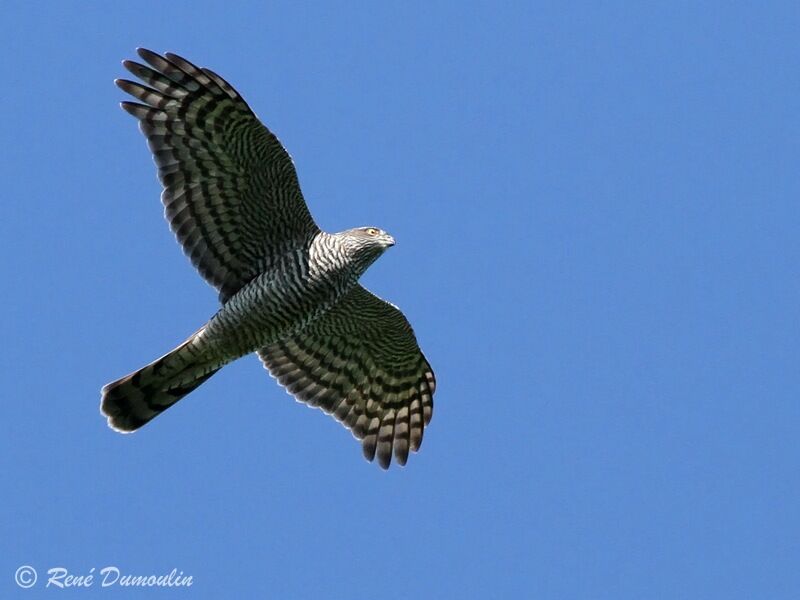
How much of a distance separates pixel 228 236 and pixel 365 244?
1502 millimetres

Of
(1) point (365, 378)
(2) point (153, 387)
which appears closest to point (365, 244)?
(1) point (365, 378)

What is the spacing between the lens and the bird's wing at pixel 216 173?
1639 cm

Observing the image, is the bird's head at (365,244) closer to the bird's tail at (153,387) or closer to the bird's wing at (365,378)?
the bird's wing at (365,378)

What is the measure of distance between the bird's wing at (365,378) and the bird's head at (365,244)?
153 cm

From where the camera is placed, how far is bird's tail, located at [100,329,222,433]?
1705 cm

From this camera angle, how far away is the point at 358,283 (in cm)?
1755

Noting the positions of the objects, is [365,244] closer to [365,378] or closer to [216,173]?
[216,173]

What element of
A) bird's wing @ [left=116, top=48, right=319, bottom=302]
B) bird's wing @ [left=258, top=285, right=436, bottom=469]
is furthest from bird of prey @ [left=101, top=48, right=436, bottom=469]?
bird's wing @ [left=258, top=285, right=436, bottom=469]

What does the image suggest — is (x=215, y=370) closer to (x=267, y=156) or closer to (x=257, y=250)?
(x=257, y=250)

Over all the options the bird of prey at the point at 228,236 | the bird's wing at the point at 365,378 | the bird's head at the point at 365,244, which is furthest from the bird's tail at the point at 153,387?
the bird's head at the point at 365,244

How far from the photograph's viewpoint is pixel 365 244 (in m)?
16.9

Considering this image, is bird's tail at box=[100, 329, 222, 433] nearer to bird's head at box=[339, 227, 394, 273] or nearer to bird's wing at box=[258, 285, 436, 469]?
bird's wing at box=[258, 285, 436, 469]

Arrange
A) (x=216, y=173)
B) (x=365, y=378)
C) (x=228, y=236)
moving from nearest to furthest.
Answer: (x=216, y=173) → (x=228, y=236) → (x=365, y=378)

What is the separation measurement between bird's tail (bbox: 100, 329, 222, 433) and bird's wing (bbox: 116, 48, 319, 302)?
81cm
